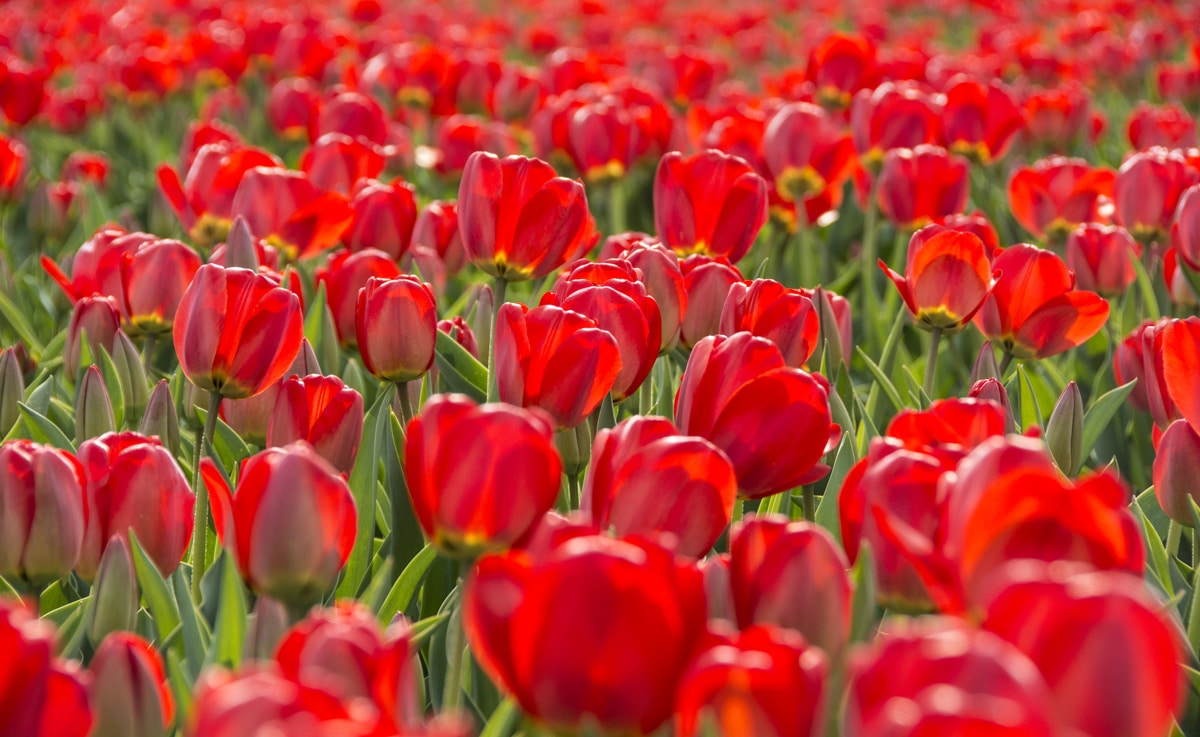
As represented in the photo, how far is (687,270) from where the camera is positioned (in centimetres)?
187

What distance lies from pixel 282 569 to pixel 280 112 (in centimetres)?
323

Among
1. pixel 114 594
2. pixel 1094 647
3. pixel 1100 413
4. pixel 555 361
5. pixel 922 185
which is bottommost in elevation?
pixel 1100 413

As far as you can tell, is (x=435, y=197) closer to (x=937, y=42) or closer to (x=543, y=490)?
(x=543, y=490)

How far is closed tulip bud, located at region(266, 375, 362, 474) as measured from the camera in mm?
1385

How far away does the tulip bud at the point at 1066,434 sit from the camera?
5.28ft

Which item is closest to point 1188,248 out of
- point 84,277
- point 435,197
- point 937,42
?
point 84,277

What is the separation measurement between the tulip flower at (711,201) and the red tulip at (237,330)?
84 cm

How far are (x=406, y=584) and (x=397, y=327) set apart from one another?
A: 0.38 meters

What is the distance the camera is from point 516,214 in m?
1.76

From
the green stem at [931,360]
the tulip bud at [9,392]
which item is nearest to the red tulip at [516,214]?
the green stem at [931,360]

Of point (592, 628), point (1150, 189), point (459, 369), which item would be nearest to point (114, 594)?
point (592, 628)

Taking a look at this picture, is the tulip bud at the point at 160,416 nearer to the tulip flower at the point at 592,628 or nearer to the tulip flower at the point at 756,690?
the tulip flower at the point at 592,628

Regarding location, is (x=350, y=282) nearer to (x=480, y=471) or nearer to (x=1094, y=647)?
(x=480, y=471)

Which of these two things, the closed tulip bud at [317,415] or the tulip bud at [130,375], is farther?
the tulip bud at [130,375]
